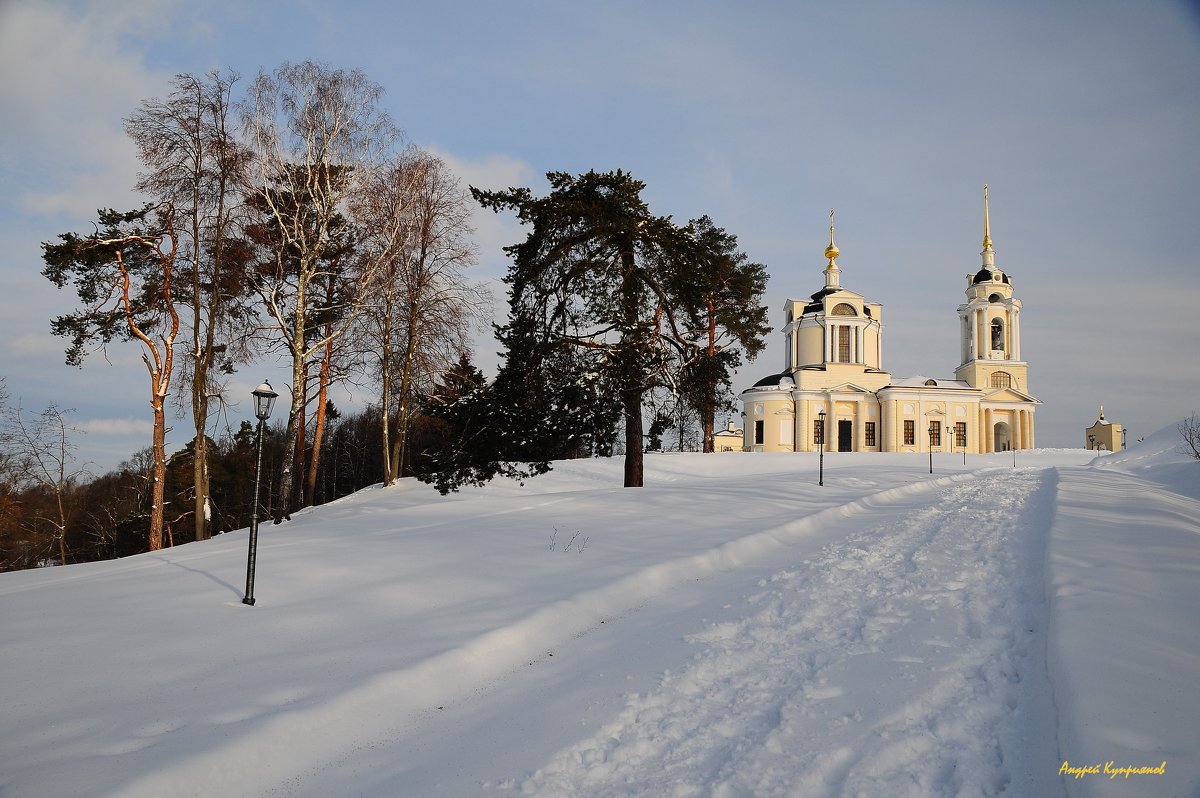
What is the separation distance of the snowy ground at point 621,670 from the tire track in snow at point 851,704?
2 centimetres

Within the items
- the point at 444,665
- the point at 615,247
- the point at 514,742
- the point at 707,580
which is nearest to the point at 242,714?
the point at 444,665

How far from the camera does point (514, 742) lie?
4566 mm

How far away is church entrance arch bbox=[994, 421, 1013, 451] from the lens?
50.7 m

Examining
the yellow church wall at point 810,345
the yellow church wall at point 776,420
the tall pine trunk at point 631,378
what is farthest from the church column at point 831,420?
the tall pine trunk at point 631,378

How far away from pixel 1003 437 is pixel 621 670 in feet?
179

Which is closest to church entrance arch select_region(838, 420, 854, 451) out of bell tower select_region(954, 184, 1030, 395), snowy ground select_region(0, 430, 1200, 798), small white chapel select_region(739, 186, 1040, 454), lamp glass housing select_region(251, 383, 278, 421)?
small white chapel select_region(739, 186, 1040, 454)

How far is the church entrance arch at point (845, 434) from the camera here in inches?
1908

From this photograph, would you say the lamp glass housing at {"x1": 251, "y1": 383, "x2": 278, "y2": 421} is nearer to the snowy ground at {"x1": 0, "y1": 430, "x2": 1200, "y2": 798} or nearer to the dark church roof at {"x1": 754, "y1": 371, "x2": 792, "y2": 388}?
the snowy ground at {"x1": 0, "y1": 430, "x2": 1200, "y2": 798}

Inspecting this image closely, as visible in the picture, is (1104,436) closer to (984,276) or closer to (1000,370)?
(1000,370)

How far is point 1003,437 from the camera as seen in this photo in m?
51.2
